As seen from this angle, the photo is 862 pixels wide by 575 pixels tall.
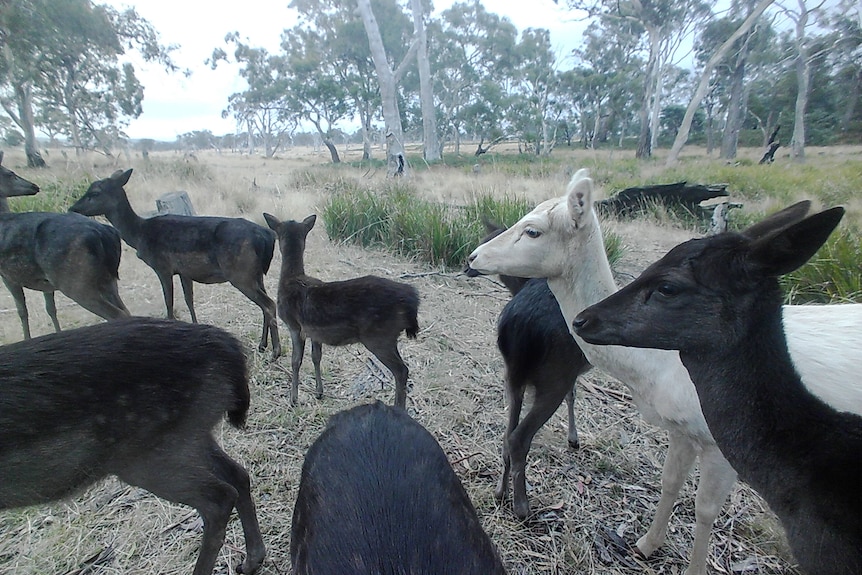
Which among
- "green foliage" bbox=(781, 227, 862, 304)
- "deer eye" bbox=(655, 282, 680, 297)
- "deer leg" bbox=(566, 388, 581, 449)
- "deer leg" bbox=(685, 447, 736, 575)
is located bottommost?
"deer leg" bbox=(566, 388, 581, 449)

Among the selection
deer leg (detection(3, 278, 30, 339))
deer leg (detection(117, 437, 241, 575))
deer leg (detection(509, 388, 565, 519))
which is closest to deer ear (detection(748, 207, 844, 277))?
deer leg (detection(509, 388, 565, 519))

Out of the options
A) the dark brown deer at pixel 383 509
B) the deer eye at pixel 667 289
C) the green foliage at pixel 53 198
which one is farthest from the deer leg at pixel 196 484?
the green foliage at pixel 53 198

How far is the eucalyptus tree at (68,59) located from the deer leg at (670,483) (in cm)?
2293

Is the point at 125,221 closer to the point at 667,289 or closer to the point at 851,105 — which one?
the point at 667,289

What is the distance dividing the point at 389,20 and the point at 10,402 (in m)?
39.0

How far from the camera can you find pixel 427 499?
60.2 inches

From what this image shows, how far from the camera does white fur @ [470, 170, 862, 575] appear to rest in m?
2.17

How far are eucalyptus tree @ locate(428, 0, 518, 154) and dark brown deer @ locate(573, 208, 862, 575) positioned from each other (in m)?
38.9

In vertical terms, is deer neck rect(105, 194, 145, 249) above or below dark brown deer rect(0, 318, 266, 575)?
above

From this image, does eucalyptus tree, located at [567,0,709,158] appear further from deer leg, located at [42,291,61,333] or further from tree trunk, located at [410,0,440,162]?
deer leg, located at [42,291,61,333]

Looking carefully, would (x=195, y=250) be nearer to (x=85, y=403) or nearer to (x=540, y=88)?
(x=85, y=403)

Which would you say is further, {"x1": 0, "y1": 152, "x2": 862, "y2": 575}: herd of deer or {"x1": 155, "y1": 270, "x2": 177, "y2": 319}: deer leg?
{"x1": 155, "y1": 270, "x2": 177, "y2": 319}: deer leg

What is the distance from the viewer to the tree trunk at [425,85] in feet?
74.5

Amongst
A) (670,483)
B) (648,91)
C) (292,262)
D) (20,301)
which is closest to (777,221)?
(670,483)
